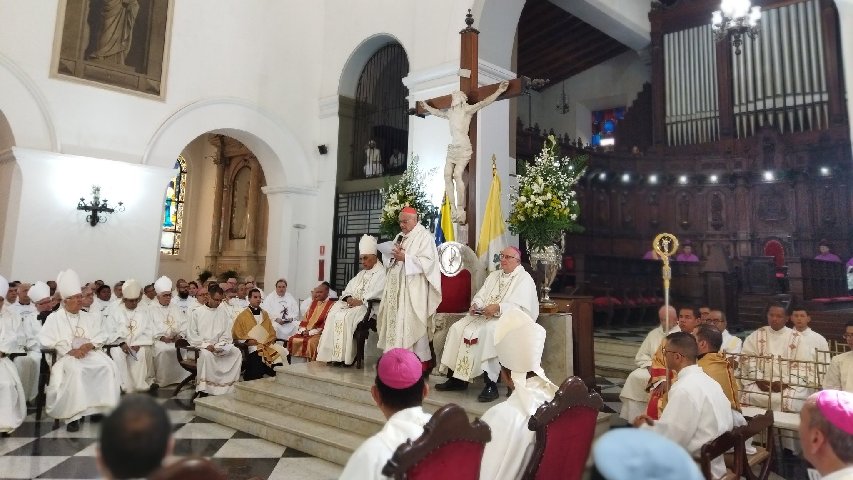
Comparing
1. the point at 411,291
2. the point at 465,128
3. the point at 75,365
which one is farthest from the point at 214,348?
the point at 465,128

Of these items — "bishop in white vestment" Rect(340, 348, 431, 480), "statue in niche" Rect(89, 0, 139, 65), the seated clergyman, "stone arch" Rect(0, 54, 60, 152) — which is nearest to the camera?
"bishop in white vestment" Rect(340, 348, 431, 480)

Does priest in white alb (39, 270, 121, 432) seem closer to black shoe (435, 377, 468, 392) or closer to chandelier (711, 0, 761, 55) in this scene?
black shoe (435, 377, 468, 392)

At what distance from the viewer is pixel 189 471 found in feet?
4.15

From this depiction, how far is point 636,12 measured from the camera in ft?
45.3

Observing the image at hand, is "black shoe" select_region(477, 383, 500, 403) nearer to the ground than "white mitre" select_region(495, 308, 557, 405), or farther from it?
nearer to the ground

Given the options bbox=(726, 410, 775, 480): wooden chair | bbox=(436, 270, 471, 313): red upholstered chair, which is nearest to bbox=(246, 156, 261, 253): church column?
bbox=(436, 270, 471, 313): red upholstered chair

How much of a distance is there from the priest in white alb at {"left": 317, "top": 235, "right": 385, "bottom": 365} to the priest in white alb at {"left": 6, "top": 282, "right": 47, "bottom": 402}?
3.19m

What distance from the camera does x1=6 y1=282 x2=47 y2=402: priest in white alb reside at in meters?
6.38

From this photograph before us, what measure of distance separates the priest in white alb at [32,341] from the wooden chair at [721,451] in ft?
21.9

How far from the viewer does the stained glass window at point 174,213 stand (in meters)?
16.5

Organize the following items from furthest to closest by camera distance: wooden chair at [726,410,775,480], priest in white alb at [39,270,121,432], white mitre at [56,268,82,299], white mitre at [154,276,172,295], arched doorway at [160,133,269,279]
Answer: arched doorway at [160,133,269,279], white mitre at [154,276,172,295], white mitre at [56,268,82,299], priest in white alb at [39,270,121,432], wooden chair at [726,410,775,480]

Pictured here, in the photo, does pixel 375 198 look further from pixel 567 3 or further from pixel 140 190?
pixel 567 3

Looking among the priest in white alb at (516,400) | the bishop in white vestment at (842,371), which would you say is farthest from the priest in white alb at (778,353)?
the priest in white alb at (516,400)

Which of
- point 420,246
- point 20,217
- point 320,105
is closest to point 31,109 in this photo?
point 20,217
